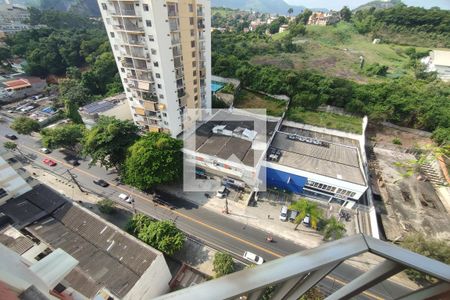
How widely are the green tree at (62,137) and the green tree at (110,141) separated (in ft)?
20.0

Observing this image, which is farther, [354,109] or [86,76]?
[86,76]

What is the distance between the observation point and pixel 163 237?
16.7 metres

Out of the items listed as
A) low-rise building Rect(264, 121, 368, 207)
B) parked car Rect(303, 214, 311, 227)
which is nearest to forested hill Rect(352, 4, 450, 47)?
low-rise building Rect(264, 121, 368, 207)

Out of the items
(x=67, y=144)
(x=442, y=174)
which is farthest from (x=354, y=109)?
(x=67, y=144)

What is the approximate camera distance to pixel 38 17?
7775cm

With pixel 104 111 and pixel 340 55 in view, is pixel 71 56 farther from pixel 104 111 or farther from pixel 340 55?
pixel 340 55

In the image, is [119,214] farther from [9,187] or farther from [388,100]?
[388,100]

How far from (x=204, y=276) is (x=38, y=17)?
111 m

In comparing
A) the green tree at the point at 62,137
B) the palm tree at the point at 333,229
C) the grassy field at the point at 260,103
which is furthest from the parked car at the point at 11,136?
the palm tree at the point at 333,229

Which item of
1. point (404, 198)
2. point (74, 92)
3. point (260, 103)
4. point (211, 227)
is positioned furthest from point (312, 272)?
point (74, 92)

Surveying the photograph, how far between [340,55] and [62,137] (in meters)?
66.2

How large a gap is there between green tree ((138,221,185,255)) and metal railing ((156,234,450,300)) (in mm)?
15887

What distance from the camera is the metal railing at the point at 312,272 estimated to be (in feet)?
6.10

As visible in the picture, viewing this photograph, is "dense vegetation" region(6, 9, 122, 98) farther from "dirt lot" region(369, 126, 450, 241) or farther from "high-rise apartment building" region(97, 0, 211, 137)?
"dirt lot" region(369, 126, 450, 241)
